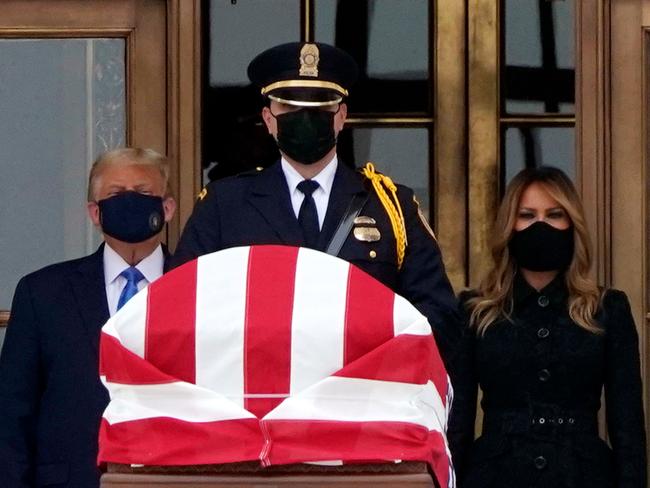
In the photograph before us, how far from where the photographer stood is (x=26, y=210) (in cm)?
668

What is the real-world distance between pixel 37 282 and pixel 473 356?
4.11 feet

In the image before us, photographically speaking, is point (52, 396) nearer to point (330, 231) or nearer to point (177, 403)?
point (330, 231)

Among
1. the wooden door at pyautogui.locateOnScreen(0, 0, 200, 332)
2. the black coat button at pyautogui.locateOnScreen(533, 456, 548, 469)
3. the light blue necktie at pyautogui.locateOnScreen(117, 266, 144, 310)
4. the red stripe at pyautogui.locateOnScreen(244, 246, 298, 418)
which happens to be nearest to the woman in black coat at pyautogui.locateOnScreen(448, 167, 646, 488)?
the black coat button at pyautogui.locateOnScreen(533, 456, 548, 469)

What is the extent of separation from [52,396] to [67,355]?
0.39 feet

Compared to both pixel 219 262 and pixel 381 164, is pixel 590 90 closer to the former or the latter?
pixel 381 164

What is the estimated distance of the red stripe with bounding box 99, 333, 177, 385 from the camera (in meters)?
3.90

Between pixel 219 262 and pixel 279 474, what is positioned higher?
pixel 219 262

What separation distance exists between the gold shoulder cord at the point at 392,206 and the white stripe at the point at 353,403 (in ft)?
4.26

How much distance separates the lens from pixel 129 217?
5.45 meters

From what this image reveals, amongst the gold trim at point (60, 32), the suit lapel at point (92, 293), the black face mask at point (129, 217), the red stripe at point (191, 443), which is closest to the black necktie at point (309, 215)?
the black face mask at point (129, 217)

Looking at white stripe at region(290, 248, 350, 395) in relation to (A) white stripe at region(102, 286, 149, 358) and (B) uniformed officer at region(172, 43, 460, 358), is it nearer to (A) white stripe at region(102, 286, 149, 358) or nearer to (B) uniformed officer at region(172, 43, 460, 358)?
(A) white stripe at region(102, 286, 149, 358)

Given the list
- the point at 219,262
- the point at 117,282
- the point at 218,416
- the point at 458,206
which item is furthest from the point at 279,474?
the point at 458,206

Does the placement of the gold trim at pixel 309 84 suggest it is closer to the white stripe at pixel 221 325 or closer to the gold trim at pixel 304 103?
the gold trim at pixel 304 103

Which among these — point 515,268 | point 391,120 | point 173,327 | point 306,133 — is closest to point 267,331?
point 173,327
